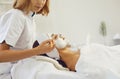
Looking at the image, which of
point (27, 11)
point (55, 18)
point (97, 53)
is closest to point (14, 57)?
point (27, 11)

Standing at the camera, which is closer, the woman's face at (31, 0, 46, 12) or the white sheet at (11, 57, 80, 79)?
the white sheet at (11, 57, 80, 79)

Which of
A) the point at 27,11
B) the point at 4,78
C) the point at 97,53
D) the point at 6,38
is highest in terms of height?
the point at 27,11

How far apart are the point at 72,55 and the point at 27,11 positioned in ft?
1.22

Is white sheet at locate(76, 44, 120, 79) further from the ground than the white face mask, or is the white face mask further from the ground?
the white face mask

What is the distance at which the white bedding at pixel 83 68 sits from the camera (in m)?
0.99

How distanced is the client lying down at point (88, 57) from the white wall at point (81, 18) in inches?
41.3

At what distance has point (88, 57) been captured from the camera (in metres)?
1.12

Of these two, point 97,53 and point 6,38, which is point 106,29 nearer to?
point 97,53

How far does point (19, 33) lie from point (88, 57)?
1.23 feet

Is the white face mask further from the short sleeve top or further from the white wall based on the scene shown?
the white wall

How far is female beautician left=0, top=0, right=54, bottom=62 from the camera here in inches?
40.7

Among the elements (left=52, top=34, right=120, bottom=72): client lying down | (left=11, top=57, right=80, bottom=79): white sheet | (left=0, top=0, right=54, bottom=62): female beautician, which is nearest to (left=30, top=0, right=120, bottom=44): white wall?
(left=52, top=34, right=120, bottom=72): client lying down

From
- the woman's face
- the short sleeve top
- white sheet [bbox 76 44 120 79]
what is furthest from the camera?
the woman's face

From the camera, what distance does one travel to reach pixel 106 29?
2670mm
